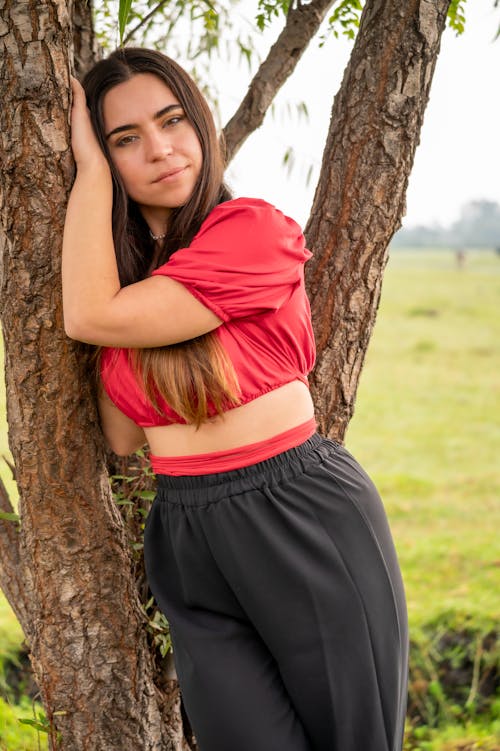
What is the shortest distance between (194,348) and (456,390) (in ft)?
25.4

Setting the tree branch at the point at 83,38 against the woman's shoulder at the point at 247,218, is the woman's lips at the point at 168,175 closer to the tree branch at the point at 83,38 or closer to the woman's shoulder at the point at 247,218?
the woman's shoulder at the point at 247,218

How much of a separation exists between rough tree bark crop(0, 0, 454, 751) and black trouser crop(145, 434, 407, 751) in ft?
0.99

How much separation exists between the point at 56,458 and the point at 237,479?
1.43 ft

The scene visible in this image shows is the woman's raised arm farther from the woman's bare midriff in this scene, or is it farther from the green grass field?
the green grass field

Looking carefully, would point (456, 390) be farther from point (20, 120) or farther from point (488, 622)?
point (20, 120)

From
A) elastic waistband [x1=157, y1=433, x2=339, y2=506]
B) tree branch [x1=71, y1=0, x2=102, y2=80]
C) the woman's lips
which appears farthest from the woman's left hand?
elastic waistband [x1=157, y1=433, x2=339, y2=506]

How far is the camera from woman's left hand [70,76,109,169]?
5.09 feet

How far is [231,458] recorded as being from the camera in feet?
5.20

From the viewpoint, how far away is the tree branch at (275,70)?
88.0 inches

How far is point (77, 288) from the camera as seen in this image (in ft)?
4.93

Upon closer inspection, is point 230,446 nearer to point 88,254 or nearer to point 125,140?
point 88,254

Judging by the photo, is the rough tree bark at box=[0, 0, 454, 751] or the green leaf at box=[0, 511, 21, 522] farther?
the green leaf at box=[0, 511, 21, 522]

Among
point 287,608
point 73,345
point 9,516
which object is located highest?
point 73,345

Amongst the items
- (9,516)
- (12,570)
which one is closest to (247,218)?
(9,516)
